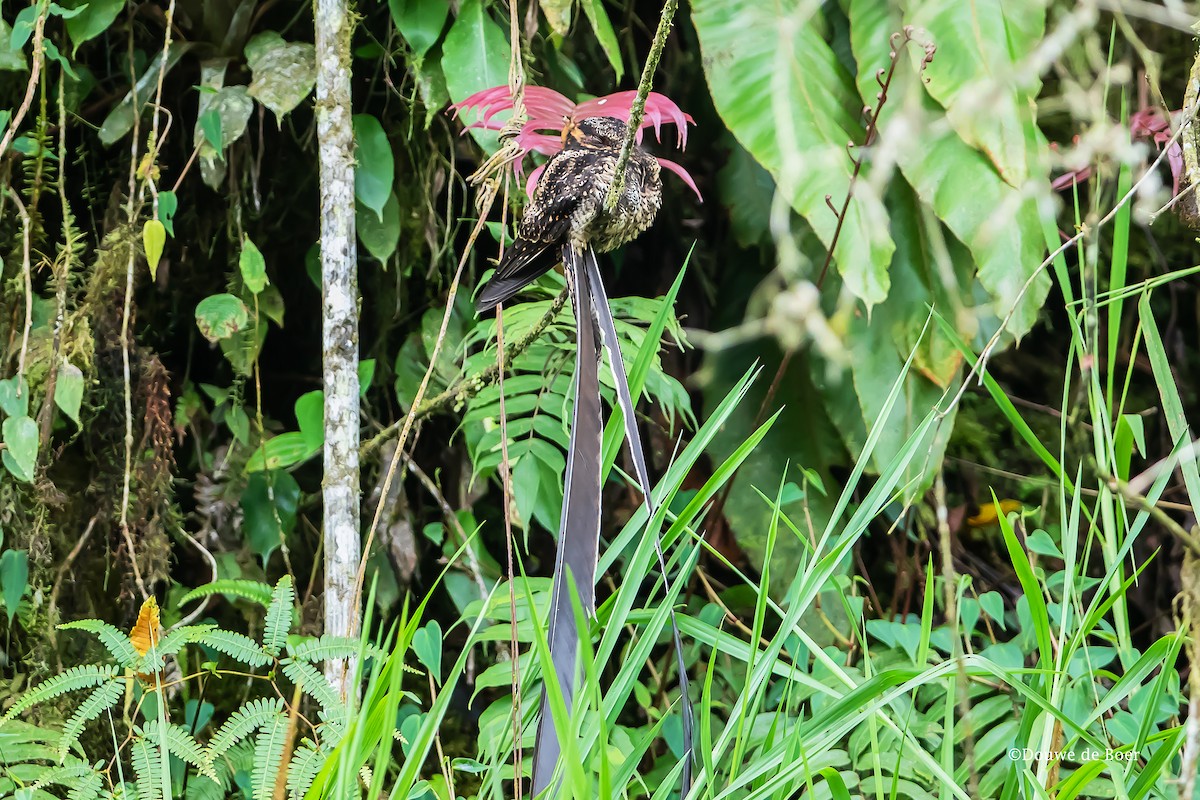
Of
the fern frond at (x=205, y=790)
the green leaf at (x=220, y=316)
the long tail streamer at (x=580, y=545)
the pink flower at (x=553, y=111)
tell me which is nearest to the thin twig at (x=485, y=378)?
the pink flower at (x=553, y=111)

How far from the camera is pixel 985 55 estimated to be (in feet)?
5.08

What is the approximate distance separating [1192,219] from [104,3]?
165 centimetres

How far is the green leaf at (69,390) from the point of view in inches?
63.1

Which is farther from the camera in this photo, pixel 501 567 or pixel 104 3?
pixel 501 567

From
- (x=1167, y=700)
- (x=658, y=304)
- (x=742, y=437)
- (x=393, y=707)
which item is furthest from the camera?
(x=742, y=437)

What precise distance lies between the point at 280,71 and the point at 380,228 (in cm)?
29

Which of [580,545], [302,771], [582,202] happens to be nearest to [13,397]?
[302,771]

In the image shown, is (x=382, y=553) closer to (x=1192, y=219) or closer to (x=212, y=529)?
(x=212, y=529)

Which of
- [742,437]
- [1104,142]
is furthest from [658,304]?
[1104,142]

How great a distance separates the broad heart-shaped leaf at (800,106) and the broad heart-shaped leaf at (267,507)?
0.99m

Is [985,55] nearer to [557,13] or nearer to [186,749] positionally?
[557,13]

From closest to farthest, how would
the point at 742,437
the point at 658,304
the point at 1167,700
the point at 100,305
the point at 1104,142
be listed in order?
the point at 1104,142 → the point at 1167,700 → the point at 658,304 → the point at 100,305 → the point at 742,437

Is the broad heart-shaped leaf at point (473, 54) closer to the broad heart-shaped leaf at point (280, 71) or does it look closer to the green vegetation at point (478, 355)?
the green vegetation at point (478, 355)

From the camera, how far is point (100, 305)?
1774 mm
